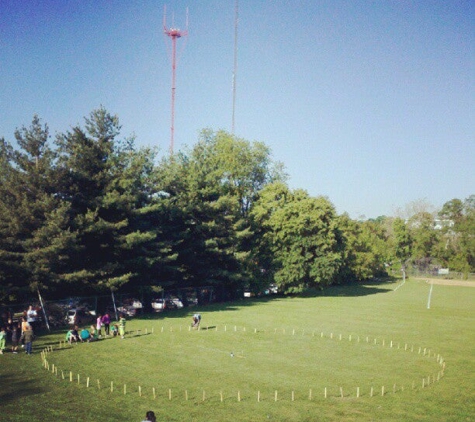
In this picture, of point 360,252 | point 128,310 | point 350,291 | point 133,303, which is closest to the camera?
point 128,310

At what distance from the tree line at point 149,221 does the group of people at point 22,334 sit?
3.42 metres

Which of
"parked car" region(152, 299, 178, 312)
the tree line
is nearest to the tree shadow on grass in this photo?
the tree line

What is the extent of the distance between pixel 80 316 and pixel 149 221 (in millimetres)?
13391

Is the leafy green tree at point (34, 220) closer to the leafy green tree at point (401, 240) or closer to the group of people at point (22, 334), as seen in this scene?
the group of people at point (22, 334)

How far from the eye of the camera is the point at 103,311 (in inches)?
1674

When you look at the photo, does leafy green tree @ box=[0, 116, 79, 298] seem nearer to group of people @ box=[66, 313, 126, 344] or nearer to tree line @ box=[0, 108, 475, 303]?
tree line @ box=[0, 108, 475, 303]

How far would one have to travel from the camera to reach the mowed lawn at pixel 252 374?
18500 millimetres

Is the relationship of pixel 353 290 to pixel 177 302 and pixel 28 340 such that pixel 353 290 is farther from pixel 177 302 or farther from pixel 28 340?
pixel 28 340

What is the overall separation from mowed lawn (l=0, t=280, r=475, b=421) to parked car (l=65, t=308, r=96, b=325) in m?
3.76

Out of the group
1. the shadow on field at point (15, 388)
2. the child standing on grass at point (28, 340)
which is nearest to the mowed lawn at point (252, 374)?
the shadow on field at point (15, 388)

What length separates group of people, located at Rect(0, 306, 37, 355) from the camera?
2717cm

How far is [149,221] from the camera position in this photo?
163ft

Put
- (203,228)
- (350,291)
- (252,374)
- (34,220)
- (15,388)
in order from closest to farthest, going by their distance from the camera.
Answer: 1. (15,388)
2. (252,374)
3. (34,220)
4. (203,228)
5. (350,291)

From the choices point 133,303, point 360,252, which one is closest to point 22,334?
point 133,303
